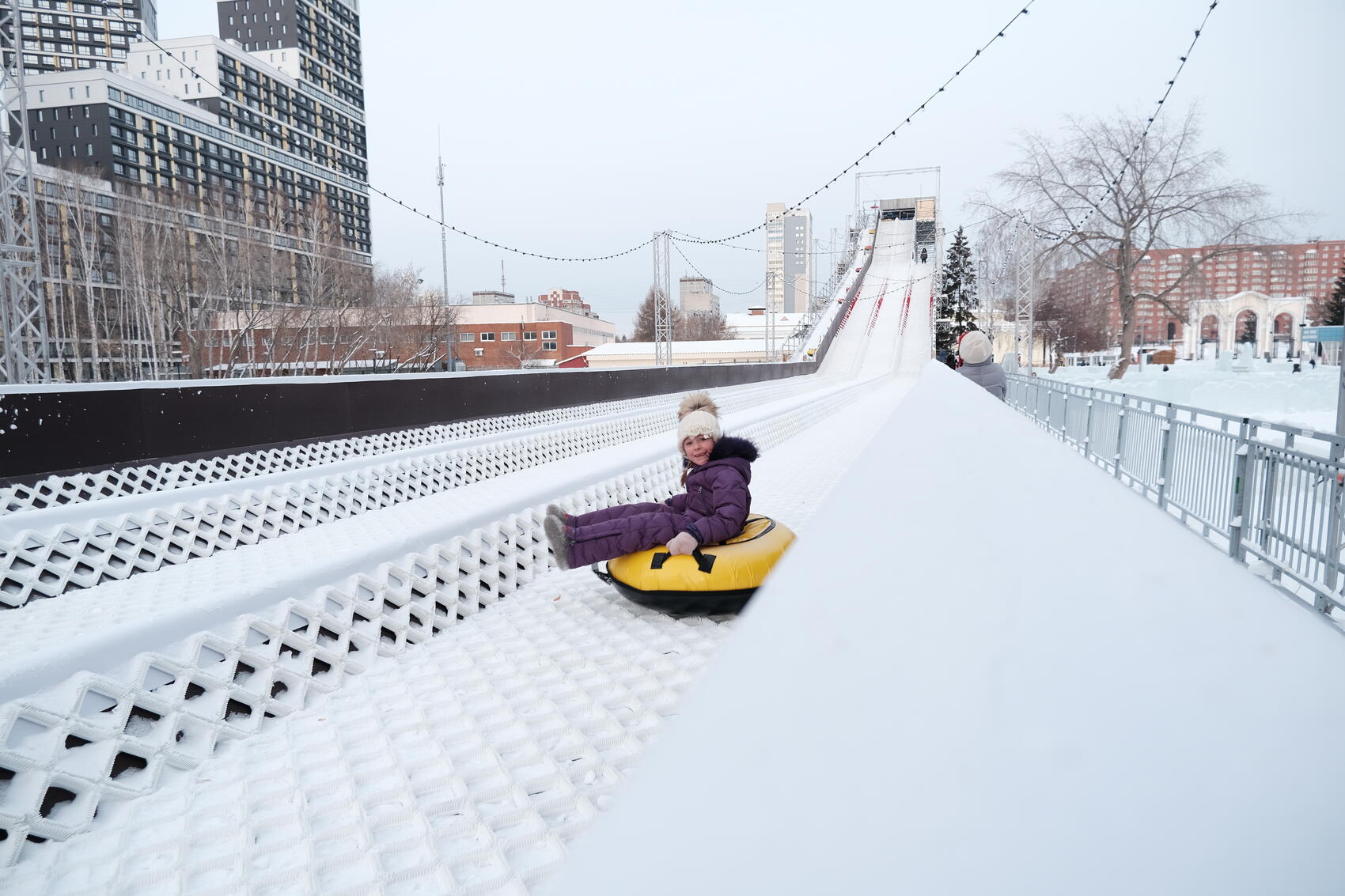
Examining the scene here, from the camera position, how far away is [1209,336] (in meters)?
45.4

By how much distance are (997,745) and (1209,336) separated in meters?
54.3

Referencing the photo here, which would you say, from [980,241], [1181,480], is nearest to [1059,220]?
[980,241]

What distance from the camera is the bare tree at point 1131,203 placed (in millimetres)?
23922

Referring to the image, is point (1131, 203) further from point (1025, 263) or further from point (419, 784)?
point (419, 784)

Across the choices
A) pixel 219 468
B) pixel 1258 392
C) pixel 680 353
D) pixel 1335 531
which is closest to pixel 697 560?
pixel 1335 531

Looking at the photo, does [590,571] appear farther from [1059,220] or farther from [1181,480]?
[1059,220]

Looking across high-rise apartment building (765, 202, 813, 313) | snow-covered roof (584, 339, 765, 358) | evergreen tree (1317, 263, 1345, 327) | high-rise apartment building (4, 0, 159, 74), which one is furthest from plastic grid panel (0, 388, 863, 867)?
high-rise apartment building (4, 0, 159, 74)

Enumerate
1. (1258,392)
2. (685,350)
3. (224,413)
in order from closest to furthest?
(224,413), (1258,392), (685,350)

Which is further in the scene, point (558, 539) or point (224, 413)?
point (224, 413)

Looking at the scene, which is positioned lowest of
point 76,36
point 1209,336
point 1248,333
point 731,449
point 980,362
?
point 731,449

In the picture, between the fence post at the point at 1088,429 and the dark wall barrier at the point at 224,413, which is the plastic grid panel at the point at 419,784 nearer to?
the dark wall barrier at the point at 224,413

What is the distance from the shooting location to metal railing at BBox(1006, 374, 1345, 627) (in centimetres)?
445

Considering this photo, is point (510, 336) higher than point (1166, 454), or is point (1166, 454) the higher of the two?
point (510, 336)

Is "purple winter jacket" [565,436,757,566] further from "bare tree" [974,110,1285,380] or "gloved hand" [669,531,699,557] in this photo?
"bare tree" [974,110,1285,380]
